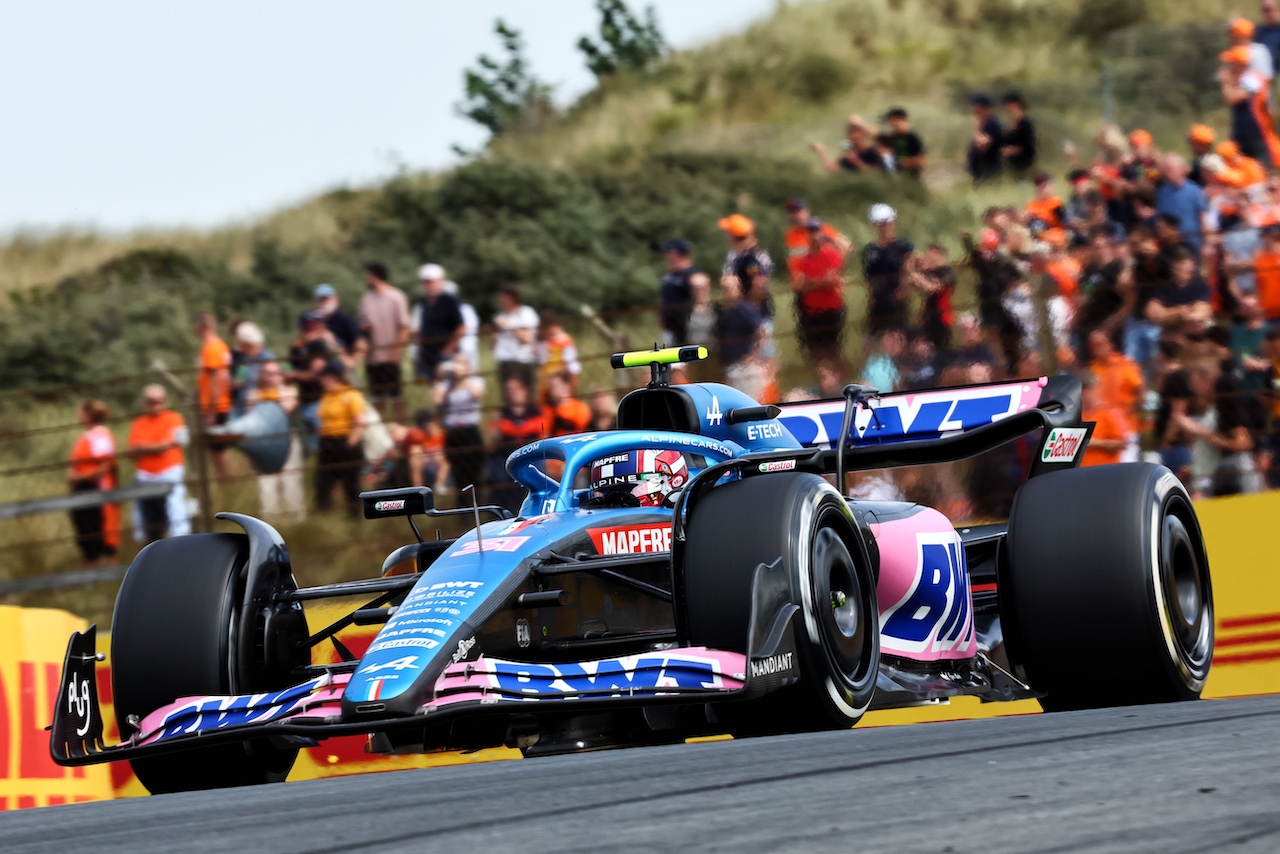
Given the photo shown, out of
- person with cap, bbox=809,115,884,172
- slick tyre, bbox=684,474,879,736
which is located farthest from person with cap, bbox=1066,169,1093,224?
slick tyre, bbox=684,474,879,736

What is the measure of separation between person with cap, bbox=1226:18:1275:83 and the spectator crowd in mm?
1479

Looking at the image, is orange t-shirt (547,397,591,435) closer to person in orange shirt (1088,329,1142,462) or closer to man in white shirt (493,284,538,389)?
man in white shirt (493,284,538,389)

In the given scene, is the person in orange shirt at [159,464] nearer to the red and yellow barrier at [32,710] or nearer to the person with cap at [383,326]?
the person with cap at [383,326]

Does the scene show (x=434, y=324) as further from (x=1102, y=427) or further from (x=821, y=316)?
(x=1102, y=427)

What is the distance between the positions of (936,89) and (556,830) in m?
35.8

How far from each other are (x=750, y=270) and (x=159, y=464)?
4574 mm

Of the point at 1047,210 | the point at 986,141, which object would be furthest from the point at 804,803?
the point at 986,141

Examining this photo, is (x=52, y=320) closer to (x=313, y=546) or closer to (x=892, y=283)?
(x=313, y=546)

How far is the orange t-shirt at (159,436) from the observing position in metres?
11.9

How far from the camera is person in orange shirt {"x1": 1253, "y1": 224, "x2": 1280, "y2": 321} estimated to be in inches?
386

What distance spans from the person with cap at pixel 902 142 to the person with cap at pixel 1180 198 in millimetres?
8389

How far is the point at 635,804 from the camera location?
3639 mm

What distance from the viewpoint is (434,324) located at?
12875mm

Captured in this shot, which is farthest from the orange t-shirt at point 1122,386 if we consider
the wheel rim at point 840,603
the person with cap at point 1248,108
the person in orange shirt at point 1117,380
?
the person with cap at point 1248,108
